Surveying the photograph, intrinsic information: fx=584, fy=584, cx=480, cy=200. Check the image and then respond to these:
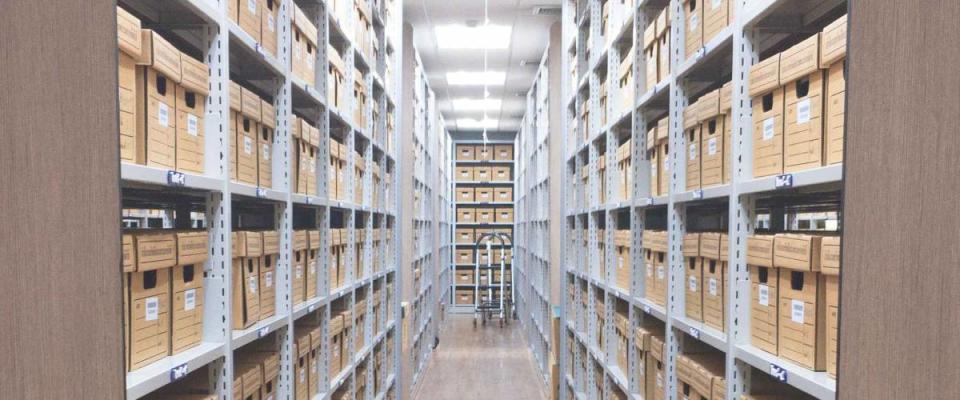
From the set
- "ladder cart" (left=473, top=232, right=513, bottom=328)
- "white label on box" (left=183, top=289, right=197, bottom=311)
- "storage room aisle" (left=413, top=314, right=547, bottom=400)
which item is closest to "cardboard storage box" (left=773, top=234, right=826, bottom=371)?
"white label on box" (left=183, top=289, right=197, bottom=311)

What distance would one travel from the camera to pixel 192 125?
154cm

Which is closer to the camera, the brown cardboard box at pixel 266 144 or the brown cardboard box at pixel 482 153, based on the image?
the brown cardboard box at pixel 266 144

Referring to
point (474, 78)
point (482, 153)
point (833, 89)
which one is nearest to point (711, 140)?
point (833, 89)

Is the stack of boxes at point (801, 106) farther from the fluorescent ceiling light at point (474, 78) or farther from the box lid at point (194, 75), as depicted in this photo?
the fluorescent ceiling light at point (474, 78)

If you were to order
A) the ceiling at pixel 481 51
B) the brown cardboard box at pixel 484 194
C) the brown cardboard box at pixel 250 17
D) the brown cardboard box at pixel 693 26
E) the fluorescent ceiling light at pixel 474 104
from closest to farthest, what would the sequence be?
the brown cardboard box at pixel 250 17, the brown cardboard box at pixel 693 26, the ceiling at pixel 481 51, the fluorescent ceiling light at pixel 474 104, the brown cardboard box at pixel 484 194

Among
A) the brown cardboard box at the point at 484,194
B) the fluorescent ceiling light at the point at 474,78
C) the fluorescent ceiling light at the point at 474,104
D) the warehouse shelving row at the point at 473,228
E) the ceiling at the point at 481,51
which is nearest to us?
the ceiling at the point at 481,51

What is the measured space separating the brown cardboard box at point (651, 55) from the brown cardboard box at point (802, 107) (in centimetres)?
103

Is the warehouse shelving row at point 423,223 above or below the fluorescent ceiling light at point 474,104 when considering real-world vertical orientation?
below

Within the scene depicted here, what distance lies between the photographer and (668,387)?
233 centimetres

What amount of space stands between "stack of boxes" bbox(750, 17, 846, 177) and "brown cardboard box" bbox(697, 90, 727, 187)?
9.9 inches

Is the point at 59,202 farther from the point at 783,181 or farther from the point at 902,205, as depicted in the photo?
the point at 783,181

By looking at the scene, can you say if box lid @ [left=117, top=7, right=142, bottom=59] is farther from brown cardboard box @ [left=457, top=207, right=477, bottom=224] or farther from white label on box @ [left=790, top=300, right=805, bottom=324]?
brown cardboard box @ [left=457, top=207, right=477, bottom=224]

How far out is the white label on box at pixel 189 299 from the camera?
5.01 ft

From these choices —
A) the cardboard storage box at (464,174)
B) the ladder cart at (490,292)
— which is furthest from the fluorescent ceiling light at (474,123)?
the ladder cart at (490,292)
